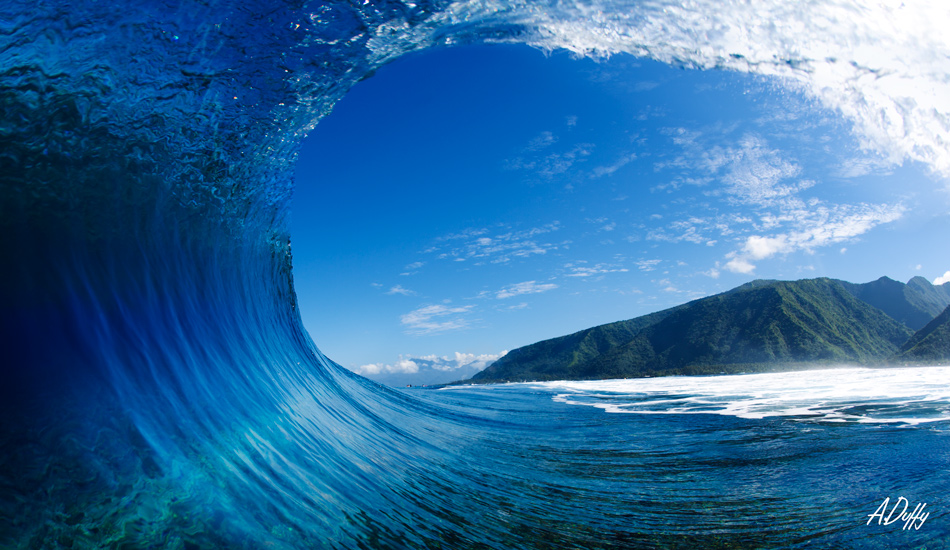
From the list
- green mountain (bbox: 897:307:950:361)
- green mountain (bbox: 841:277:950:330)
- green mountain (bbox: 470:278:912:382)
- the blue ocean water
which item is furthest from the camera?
green mountain (bbox: 841:277:950:330)

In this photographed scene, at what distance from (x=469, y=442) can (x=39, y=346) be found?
6061 millimetres

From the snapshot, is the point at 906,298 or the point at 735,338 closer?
the point at 735,338

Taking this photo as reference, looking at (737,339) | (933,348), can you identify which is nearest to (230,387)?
(933,348)

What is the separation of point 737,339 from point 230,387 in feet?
317

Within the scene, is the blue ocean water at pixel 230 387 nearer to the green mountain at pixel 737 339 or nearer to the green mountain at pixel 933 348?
the green mountain at pixel 933 348

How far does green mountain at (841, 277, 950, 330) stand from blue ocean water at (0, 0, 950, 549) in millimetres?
152919

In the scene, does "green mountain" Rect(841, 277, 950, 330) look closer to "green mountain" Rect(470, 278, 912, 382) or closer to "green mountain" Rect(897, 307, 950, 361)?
"green mountain" Rect(470, 278, 912, 382)

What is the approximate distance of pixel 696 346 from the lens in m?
88.8

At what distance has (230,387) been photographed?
551 centimetres

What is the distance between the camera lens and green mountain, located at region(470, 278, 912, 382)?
75.6 meters

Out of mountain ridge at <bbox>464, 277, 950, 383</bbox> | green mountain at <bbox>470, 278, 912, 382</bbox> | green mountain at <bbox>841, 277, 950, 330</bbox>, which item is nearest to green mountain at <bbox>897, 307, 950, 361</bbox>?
mountain ridge at <bbox>464, 277, 950, 383</bbox>

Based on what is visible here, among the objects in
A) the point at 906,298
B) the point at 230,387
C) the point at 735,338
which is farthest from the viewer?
the point at 906,298

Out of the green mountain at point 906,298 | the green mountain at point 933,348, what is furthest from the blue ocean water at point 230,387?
the green mountain at point 906,298

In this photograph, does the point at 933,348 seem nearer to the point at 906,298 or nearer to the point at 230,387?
the point at 230,387
